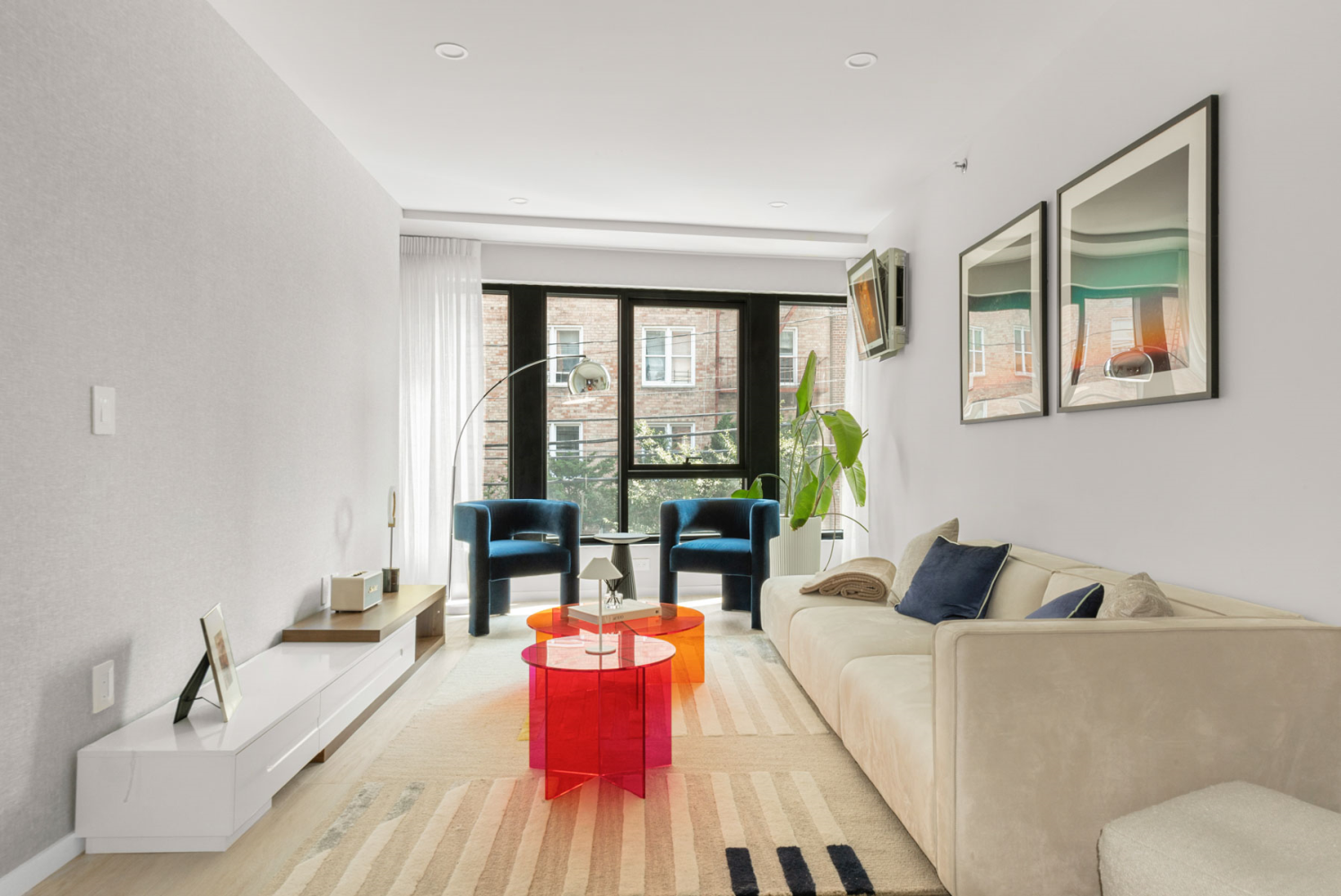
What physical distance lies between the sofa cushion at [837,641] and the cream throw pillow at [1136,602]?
79 cm

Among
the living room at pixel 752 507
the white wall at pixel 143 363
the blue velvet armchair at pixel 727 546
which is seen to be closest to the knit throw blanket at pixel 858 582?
the living room at pixel 752 507

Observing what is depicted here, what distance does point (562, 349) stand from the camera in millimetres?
5754

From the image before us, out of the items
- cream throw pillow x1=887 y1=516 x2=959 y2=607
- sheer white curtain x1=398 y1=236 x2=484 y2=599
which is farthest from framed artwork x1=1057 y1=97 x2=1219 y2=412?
sheer white curtain x1=398 y1=236 x2=484 y2=599

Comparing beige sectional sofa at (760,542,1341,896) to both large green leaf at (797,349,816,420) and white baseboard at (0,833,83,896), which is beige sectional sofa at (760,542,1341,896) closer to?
white baseboard at (0,833,83,896)

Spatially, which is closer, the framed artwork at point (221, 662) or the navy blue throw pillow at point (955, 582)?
the framed artwork at point (221, 662)

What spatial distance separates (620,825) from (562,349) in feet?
13.3

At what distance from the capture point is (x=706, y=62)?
9.92 feet

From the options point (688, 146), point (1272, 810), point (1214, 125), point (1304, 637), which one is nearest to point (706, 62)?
point (688, 146)

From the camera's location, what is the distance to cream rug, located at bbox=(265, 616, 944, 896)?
1.89 m

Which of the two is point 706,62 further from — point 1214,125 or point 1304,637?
point 1304,637

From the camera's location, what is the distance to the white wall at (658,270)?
5.53 meters

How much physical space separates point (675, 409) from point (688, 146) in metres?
2.33

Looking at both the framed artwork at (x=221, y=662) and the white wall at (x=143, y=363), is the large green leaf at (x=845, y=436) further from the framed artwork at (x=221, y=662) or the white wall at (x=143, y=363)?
the framed artwork at (x=221, y=662)

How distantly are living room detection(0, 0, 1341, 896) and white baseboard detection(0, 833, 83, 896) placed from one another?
0.01m
